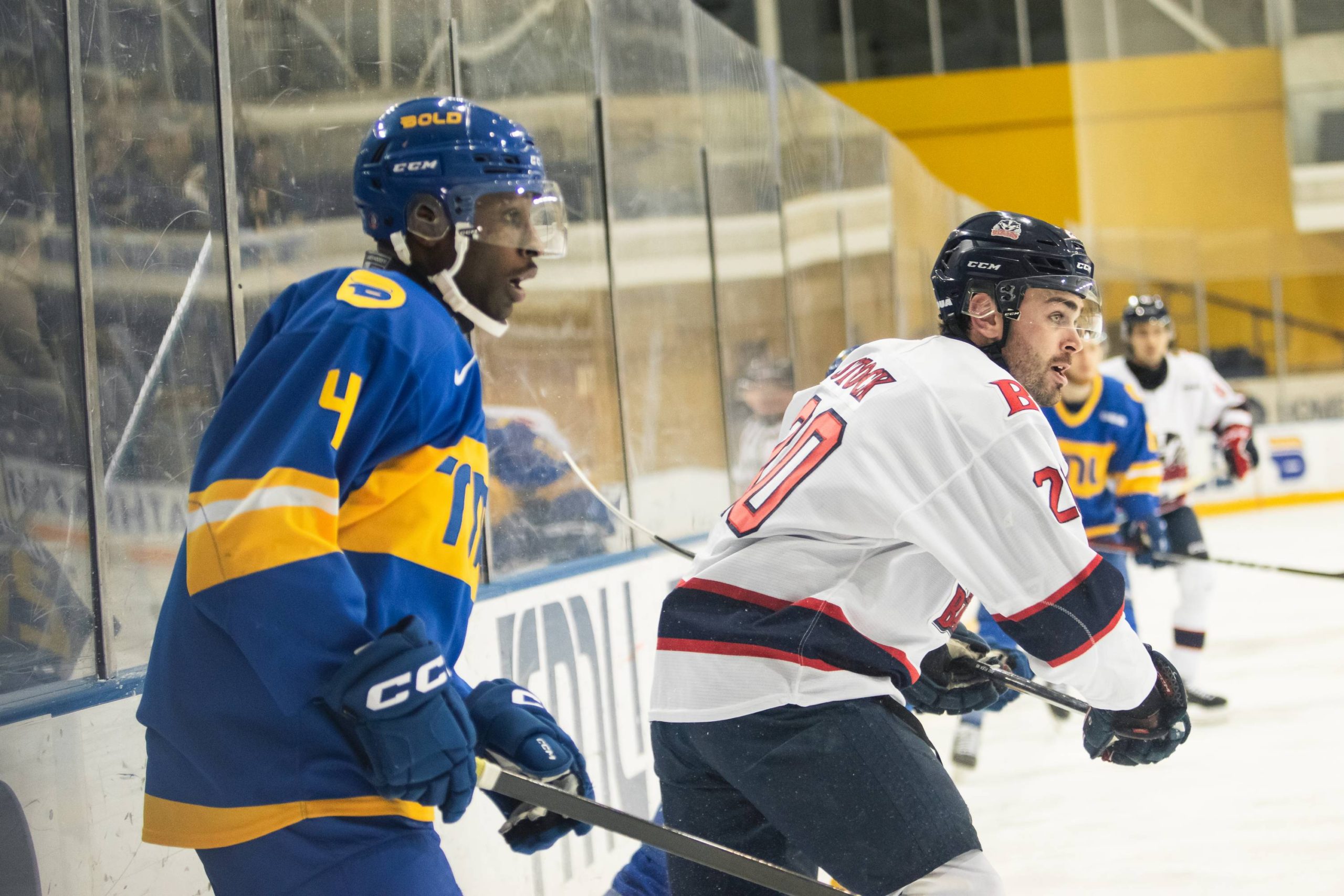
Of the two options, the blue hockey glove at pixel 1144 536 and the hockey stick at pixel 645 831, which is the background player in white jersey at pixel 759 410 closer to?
the blue hockey glove at pixel 1144 536

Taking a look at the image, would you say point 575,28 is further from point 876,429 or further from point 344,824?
point 344,824

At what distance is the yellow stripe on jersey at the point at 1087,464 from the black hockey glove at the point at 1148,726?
102 inches

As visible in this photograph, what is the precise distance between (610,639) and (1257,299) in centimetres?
1188

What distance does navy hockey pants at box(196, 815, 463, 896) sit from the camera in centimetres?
120

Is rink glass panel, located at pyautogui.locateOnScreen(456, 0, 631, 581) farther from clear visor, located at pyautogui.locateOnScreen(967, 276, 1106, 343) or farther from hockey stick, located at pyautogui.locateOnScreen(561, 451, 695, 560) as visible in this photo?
clear visor, located at pyautogui.locateOnScreen(967, 276, 1106, 343)

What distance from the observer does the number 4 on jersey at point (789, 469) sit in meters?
1.53

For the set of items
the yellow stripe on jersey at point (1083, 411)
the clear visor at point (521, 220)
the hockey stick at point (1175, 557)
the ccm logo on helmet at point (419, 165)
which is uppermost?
the ccm logo on helmet at point (419, 165)

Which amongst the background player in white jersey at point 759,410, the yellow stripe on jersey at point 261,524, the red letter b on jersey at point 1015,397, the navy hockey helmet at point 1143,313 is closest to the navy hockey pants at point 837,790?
the red letter b on jersey at point 1015,397

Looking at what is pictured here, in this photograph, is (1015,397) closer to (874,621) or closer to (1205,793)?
(874,621)

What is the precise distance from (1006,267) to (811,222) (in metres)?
4.39

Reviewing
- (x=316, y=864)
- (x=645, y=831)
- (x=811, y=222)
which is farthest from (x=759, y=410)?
(x=316, y=864)

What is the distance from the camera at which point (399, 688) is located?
110cm

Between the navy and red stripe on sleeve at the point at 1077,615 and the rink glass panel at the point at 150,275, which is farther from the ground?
the rink glass panel at the point at 150,275

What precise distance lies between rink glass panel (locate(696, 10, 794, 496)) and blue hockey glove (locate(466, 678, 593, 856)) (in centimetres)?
314
